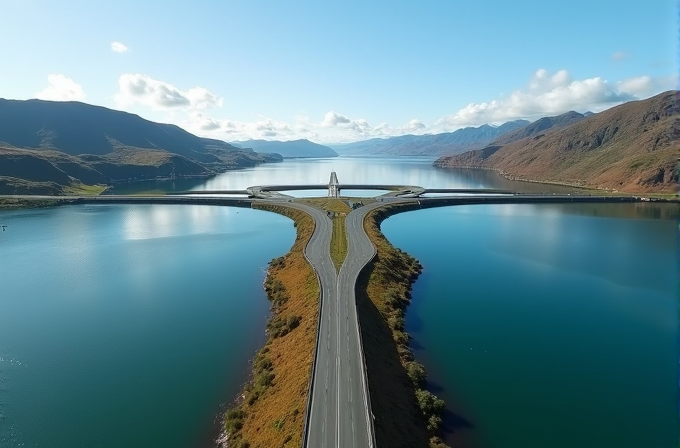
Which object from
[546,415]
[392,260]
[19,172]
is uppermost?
[19,172]

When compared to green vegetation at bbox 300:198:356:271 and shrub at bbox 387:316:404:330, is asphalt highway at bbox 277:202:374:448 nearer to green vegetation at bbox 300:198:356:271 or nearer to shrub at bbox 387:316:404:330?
shrub at bbox 387:316:404:330

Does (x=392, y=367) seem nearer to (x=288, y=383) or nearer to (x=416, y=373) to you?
(x=416, y=373)

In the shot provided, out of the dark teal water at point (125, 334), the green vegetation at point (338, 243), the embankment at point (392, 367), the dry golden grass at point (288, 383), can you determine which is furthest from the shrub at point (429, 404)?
the green vegetation at point (338, 243)

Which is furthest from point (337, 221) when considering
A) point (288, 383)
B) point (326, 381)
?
point (326, 381)

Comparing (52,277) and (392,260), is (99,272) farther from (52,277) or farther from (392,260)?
(392,260)

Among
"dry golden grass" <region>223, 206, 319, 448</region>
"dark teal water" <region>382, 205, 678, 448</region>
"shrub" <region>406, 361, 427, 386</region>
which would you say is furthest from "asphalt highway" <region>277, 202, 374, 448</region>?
"dark teal water" <region>382, 205, 678, 448</region>

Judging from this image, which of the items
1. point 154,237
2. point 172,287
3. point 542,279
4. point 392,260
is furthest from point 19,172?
point 542,279
